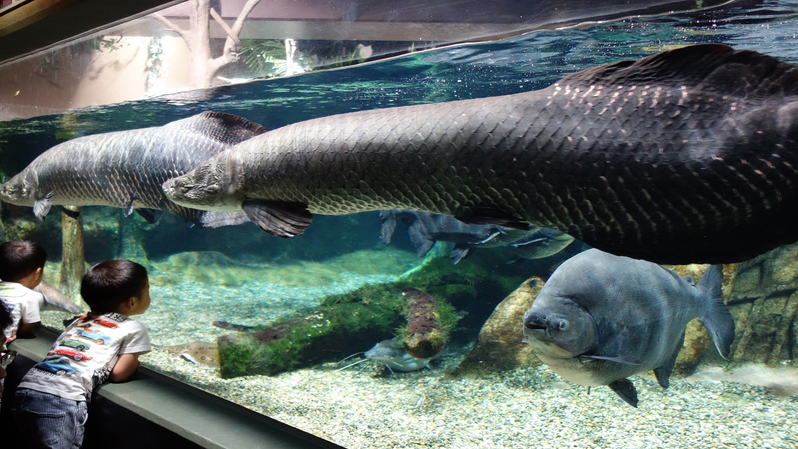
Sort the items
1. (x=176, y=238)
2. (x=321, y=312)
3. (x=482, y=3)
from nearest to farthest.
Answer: (x=482, y=3) → (x=321, y=312) → (x=176, y=238)

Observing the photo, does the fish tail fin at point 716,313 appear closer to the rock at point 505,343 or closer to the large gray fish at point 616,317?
the large gray fish at point 616,317

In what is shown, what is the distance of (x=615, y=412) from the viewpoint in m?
3.18

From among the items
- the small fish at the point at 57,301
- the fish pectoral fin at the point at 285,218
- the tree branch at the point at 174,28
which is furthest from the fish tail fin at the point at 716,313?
the small fish at the point at 57,301

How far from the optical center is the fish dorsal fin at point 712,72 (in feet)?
4.14

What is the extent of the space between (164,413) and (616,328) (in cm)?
274

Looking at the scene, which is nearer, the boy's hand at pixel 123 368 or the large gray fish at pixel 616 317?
the large gray fish at pixel 616 317

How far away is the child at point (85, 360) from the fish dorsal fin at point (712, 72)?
3241mm

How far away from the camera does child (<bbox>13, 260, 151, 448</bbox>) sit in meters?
2.59

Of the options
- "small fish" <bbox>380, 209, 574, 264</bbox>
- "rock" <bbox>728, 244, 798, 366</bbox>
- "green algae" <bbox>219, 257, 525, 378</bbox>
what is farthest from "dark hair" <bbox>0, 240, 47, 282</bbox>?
"rock" <bbox>728, 244, 798, 366</bbox>

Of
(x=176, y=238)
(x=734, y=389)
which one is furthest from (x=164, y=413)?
(x=176, y=238)

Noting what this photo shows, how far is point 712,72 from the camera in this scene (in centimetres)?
135

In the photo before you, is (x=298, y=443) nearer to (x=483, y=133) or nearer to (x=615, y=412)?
(x=483, y=133)

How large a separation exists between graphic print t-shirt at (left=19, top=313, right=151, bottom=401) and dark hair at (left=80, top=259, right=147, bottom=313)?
0.29ft

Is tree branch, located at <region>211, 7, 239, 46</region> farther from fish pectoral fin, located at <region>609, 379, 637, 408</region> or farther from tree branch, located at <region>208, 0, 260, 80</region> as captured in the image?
fish pectoral fin, located at <region>609, 379, 637, 408</region>
